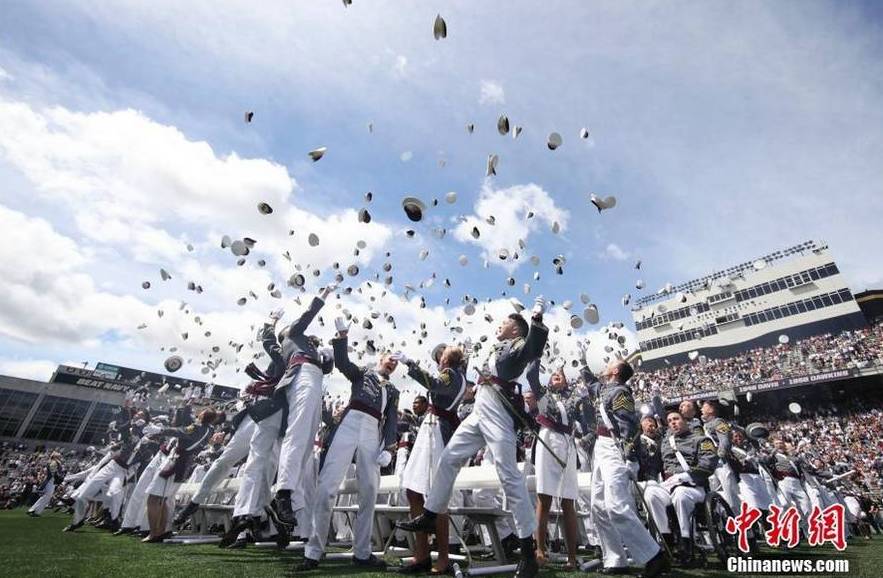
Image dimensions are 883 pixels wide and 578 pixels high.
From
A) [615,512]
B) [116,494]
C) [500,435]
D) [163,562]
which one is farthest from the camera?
→ [116,494]

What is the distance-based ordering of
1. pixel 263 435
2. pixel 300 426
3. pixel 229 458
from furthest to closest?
1. pixel 229 458
2. pixel 263 435
3. pixel 300 426

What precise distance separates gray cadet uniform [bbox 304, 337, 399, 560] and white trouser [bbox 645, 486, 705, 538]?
153 inches

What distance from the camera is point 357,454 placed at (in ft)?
17.6

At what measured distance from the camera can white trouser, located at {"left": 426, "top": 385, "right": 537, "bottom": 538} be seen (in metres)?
4.12

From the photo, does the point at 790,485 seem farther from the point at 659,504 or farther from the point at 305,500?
the point at 305,500

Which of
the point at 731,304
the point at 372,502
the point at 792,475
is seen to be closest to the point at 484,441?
the point at 372,502

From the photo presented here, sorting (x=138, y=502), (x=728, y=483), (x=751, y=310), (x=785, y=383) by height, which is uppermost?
(x=751, y=310)

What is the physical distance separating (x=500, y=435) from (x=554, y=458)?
5.59 feet

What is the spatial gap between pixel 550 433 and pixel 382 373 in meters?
2.54

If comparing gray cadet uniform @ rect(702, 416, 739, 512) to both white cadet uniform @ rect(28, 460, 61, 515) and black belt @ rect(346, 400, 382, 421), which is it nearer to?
black belt @ rect(346, 400, 382, 421)

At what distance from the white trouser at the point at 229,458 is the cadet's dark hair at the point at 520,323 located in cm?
421

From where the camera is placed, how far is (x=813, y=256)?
49594 millimetres

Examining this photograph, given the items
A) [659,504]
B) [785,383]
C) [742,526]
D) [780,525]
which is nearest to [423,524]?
[659,504]

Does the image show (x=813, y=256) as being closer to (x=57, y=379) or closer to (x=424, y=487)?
(x=424, y=487)
